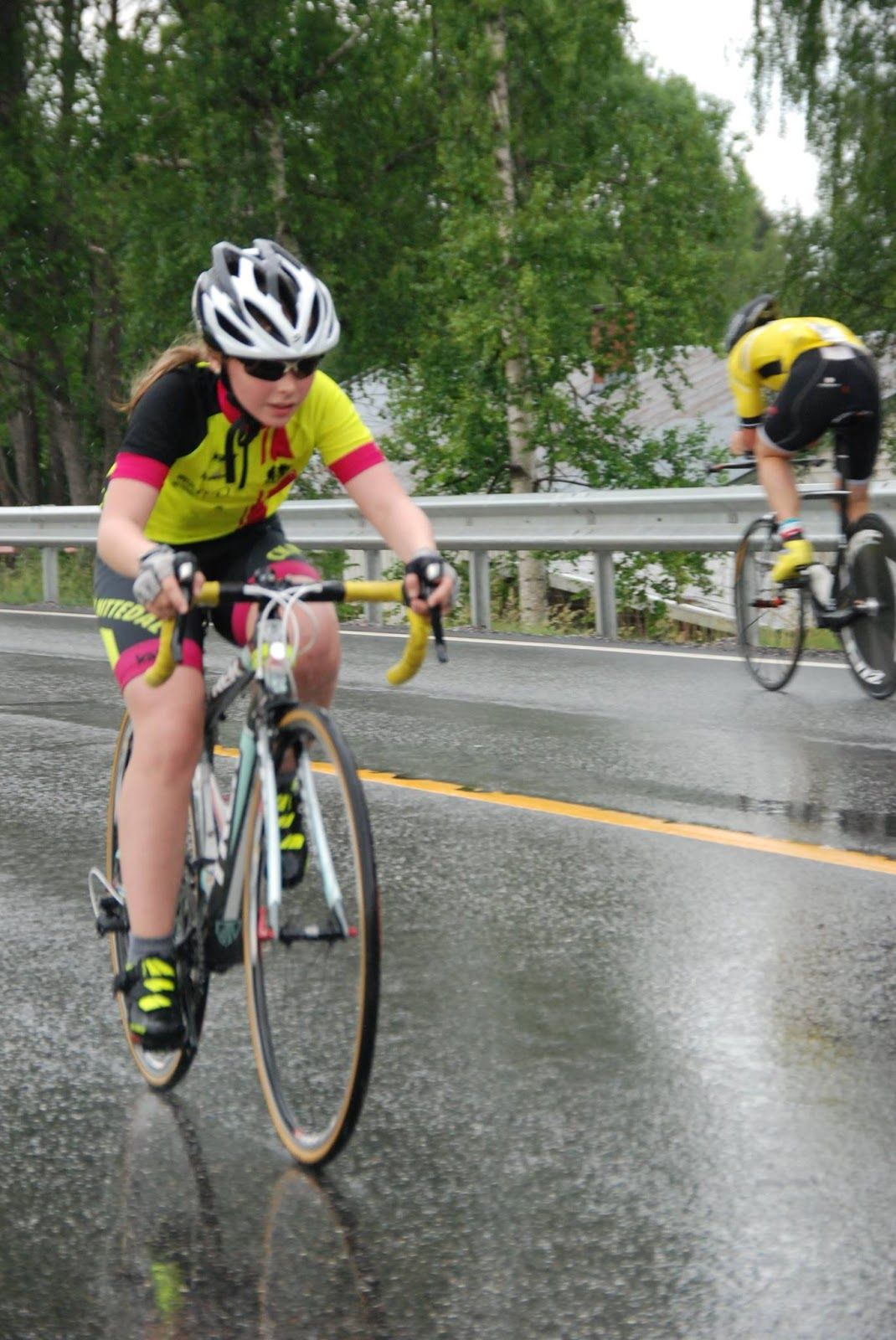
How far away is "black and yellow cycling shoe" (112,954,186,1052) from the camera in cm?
445

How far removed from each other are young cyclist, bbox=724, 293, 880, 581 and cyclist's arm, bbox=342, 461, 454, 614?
522 cm

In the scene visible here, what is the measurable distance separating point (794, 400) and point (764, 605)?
1418 mm

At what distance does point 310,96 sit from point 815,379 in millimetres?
22375

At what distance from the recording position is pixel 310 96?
30.4 metres

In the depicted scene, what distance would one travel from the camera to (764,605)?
34.8ft

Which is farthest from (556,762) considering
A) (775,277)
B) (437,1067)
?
(775,277)

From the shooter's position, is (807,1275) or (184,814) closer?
(807,1275)

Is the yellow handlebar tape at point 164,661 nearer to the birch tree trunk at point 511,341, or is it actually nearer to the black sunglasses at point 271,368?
the black sunglasses at point 271,368

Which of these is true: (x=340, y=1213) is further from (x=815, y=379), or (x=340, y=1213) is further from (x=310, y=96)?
(x=310, y=96)

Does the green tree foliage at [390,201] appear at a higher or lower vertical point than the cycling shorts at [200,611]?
higher

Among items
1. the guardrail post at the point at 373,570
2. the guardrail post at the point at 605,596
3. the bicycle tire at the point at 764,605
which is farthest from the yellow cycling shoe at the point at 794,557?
the guardrail post at the point at 373,570

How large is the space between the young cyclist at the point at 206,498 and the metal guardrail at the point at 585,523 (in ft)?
24.7

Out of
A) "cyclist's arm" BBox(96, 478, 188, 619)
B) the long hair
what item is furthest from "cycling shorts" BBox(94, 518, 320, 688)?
the long hair

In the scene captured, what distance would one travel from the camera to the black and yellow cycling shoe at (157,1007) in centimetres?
445
